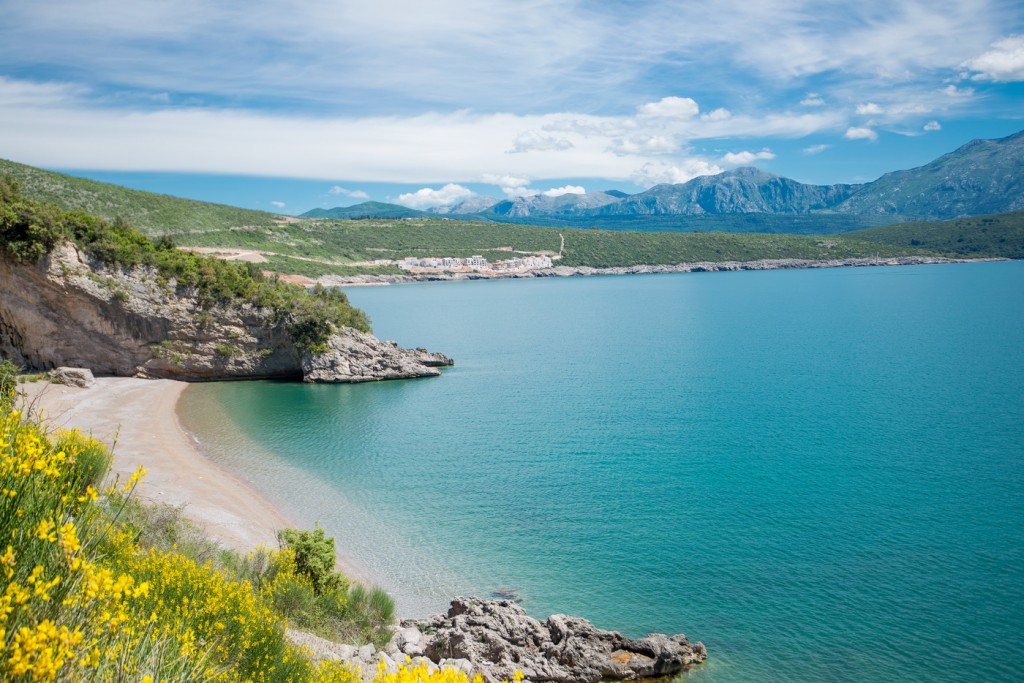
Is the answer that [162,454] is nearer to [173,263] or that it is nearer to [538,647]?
[173,263]

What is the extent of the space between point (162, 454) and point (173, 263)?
61.0 ft

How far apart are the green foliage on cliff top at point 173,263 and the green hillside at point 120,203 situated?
4513 centimetres

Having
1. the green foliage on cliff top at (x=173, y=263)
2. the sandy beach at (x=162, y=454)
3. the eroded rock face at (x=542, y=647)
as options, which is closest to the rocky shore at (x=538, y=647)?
the eroded rock face at (x=542, y=647)

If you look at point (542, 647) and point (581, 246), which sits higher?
point (581, 246)

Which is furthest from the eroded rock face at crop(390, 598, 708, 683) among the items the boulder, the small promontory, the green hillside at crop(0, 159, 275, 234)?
the green hillside at crop(0, 159, 275, 234)

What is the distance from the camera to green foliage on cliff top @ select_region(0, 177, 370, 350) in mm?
34938

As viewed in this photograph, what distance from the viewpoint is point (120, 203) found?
343 ft

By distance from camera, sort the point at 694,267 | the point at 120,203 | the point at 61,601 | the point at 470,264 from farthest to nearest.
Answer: the point at 694,267
the point at 470,264
the point at 120,203
the point at 61,601

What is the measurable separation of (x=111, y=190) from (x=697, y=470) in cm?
11509

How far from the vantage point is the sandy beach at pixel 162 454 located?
20.6m

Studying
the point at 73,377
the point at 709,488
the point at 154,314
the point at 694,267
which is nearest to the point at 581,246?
the point at 694,267

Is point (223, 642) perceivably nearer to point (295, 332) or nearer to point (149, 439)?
point (149, 439)

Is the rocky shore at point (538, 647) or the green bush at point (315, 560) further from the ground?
the green bush at point (315, 560)

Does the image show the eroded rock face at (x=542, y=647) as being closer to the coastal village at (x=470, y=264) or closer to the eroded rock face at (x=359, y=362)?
the eroded rock face at (x=359, y=362)
